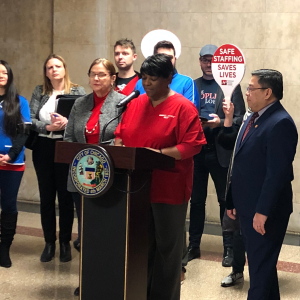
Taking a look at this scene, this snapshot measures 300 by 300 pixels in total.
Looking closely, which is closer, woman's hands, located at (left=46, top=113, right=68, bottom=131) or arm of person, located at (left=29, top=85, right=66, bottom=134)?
woman's hands, located at (left=46, top=113, right=68, bottom=131)

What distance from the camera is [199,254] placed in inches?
166

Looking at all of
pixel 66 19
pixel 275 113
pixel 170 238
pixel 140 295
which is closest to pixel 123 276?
pixel 140 295

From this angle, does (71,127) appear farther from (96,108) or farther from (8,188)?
(8,188)

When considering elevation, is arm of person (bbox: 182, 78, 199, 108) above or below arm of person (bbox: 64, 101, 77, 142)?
above

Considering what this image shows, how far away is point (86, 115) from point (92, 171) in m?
0.95

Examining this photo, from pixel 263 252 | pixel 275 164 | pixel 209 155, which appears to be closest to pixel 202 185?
pixel 209 155

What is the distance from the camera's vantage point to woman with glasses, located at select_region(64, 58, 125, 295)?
3178 mm

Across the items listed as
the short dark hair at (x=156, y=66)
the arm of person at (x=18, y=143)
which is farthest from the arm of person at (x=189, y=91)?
the arm of person at (x=18, y=143)

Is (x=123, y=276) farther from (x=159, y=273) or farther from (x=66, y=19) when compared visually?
(x=66, y=19)

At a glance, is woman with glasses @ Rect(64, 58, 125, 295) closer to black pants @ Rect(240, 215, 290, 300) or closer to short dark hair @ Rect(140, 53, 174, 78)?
short dark hair @ Rect(140, 53, 174, 78)

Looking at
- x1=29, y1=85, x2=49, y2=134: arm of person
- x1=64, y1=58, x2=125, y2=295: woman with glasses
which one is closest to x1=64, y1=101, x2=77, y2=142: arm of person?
x1=64, y1=58, x2=125, y2=295: woman with glasses

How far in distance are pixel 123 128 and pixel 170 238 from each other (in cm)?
64

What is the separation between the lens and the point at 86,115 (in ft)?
10.6

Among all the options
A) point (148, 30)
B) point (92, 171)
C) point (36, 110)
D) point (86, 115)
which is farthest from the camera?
point (148, 30)
